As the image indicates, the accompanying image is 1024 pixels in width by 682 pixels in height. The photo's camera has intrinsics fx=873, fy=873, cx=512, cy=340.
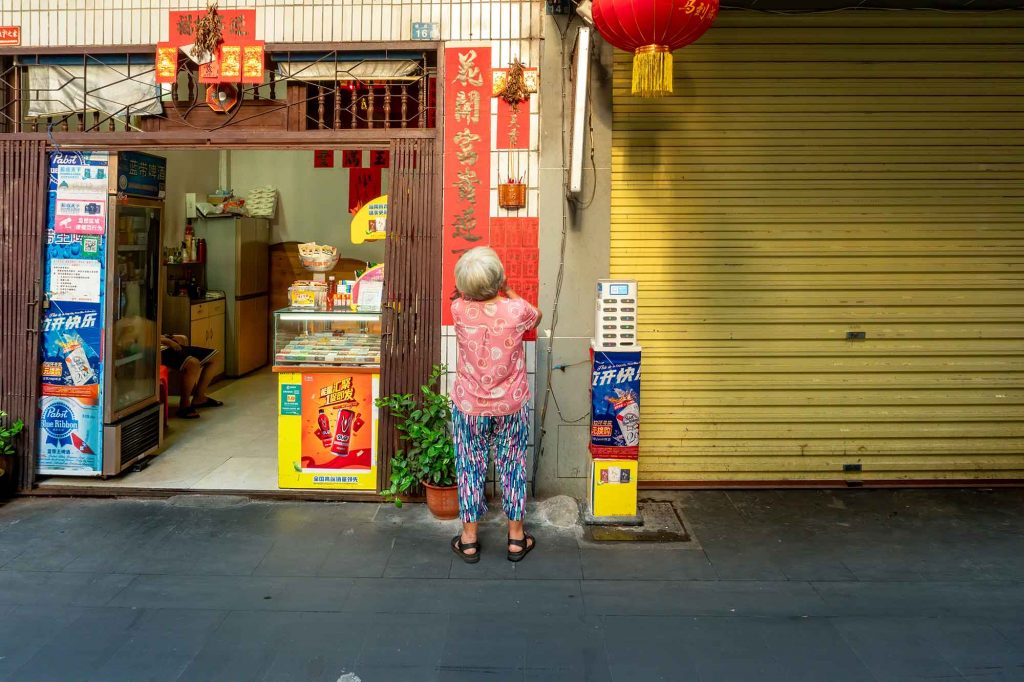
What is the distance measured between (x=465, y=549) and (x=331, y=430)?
A: 161 cm

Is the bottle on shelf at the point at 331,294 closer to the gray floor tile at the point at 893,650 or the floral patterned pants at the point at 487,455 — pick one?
the floral patterned pants at the point at 487,455

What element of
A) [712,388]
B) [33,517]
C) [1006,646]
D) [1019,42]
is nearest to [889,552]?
[1006,646]

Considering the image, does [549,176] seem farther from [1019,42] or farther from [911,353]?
[1019,42]

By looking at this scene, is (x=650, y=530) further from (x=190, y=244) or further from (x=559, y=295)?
(x=190, y=244)

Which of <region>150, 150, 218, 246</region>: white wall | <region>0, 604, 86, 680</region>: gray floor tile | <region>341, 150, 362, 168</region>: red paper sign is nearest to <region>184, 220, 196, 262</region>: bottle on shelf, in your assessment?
<region>150, 150, 218, 246</region>: white wall

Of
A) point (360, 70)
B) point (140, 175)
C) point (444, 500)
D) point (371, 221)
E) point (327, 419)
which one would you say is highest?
point (360, 70)

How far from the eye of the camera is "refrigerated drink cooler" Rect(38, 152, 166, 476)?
6.37 meters

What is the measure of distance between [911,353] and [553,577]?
3.38 metres

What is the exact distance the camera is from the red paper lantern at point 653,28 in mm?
4812

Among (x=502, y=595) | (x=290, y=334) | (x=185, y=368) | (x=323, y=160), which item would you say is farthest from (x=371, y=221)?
(x=185, y=368)

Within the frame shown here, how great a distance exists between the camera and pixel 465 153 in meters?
6.11

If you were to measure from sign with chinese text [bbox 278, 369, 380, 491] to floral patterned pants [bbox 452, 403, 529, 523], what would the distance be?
120cm

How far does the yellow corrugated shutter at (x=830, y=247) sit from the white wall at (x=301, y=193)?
704 cm

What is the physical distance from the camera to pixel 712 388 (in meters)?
6.49
